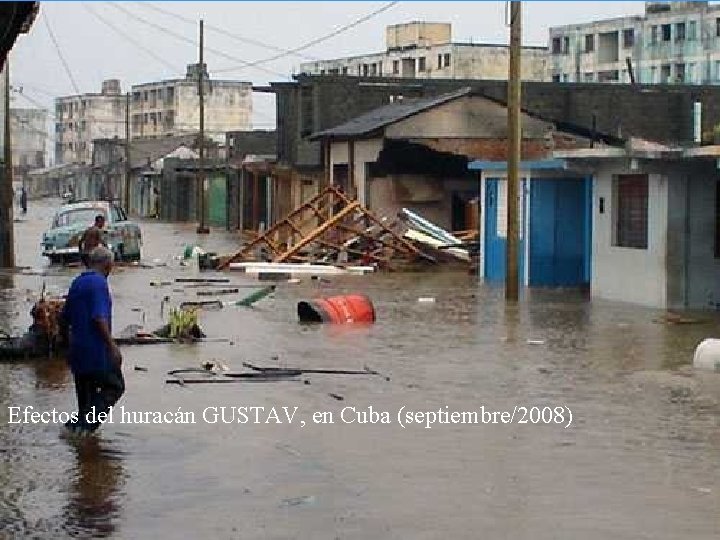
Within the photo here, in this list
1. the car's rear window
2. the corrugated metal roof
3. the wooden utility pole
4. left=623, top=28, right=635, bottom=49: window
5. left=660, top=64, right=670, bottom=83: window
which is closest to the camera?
the wooden utility pole

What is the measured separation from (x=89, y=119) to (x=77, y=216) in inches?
4947

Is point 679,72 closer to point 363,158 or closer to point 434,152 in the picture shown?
point 363,158

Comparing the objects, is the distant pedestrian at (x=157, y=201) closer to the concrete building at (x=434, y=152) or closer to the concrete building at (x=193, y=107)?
the concrete building at (x=193, y=107)

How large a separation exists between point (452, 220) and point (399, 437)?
30.0 meters

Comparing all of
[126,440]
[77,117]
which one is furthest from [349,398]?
[77,117]

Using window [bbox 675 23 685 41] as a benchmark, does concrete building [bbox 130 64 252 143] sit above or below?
below

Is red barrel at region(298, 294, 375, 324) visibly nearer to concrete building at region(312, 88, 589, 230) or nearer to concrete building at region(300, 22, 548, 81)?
concrete building at region(312, 88, 589, 230)

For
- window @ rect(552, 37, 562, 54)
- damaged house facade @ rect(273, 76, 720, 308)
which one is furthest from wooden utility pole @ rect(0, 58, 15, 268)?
window @ rect(552, 37, 562, 54)

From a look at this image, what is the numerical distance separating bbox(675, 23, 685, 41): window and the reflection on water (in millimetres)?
92866

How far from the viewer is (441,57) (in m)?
107

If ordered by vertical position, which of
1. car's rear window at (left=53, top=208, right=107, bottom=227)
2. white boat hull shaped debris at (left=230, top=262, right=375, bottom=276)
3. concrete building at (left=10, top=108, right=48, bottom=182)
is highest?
concrete building at (left=10, top=108, right=48, bottom=182)

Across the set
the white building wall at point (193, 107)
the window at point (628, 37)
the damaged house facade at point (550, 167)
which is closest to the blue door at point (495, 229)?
the damaged house facade at point (550, 167)

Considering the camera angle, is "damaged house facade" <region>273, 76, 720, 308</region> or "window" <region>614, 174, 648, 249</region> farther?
"window" <region>614, 174, 648, 249</region>

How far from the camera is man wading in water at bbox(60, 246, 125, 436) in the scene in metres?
10.8
